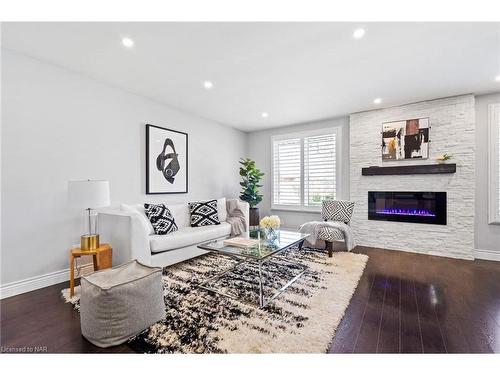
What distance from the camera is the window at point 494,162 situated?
350cm

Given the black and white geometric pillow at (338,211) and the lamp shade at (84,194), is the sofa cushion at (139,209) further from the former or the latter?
the black and white geometric pillow at (338,211)

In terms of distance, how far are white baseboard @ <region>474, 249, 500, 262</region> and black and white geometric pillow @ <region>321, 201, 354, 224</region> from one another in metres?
1.90

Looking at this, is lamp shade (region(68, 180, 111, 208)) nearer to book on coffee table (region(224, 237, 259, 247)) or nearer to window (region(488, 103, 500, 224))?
book on coffee table (region(224, 237, 259, 247))

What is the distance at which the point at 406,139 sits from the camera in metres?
4.05

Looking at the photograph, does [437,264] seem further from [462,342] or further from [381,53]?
[381,53]

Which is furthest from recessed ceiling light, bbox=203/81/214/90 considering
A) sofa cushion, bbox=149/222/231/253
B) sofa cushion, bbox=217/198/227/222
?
sofa cushion, bbox=149/222/231/253

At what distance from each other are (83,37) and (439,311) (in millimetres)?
4060

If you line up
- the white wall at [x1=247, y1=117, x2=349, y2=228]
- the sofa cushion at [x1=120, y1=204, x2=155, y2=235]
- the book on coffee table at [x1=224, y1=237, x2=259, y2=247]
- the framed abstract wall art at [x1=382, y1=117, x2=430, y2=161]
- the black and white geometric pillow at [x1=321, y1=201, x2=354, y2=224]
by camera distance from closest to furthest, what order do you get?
the book on coffee table at [x1=224, y1=237, x2=259, y2=247]
the sofa cushion at [x1=120, y1=204, x2=155, y2=235]
the framed abstract wall art at [x1=382, y1=117, x2=430, y2=161]
the black and white geometric pillow at [x1=321, y1=201, x2=354, y2=224]
the white wall at [x1=247, y1=117, x2=349, y2=228]

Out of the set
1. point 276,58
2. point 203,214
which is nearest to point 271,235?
point 203,214

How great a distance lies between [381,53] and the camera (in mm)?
2484

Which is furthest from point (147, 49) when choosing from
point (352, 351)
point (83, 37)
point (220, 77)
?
point (352, 351)

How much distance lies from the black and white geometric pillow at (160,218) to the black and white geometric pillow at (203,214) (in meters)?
0.43

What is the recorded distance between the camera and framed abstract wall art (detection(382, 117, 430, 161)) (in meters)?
3.92

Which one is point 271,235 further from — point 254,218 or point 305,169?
point 305,169
